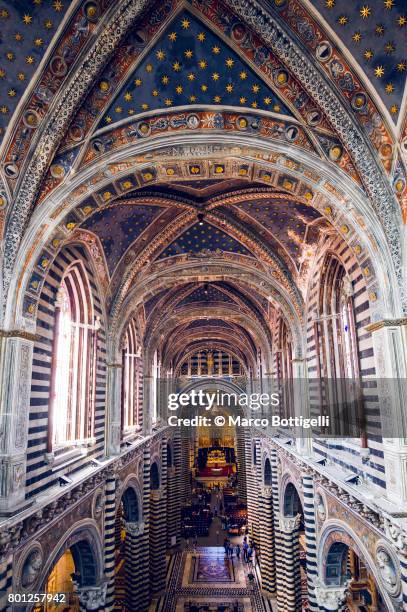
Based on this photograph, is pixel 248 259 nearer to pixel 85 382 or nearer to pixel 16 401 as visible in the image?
pixel 85 382

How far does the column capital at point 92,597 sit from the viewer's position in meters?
14.3

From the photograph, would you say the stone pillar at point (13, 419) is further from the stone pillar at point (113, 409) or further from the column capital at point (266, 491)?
the column capital at point (266, 491)

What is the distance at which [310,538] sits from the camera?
15164 millimetres

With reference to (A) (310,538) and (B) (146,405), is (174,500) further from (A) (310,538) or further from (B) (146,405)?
(A) (310,538)

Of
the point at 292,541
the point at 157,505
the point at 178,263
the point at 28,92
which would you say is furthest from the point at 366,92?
the point at 157,505

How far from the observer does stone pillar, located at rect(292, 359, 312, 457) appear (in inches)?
661

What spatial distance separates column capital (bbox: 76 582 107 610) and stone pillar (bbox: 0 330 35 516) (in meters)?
6.86

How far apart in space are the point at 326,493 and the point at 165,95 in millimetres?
12629

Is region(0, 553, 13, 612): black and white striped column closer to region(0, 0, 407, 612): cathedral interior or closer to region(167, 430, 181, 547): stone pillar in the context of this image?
region(0, 0, 407, 612): cathedral interior

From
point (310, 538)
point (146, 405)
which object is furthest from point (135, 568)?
point (310, 538)

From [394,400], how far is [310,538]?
9.14 meters

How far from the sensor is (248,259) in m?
18.9

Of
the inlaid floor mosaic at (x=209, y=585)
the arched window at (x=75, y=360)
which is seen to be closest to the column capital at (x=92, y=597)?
the arched window at (x=75, y=360)

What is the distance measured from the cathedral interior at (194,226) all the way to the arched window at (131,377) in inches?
173
